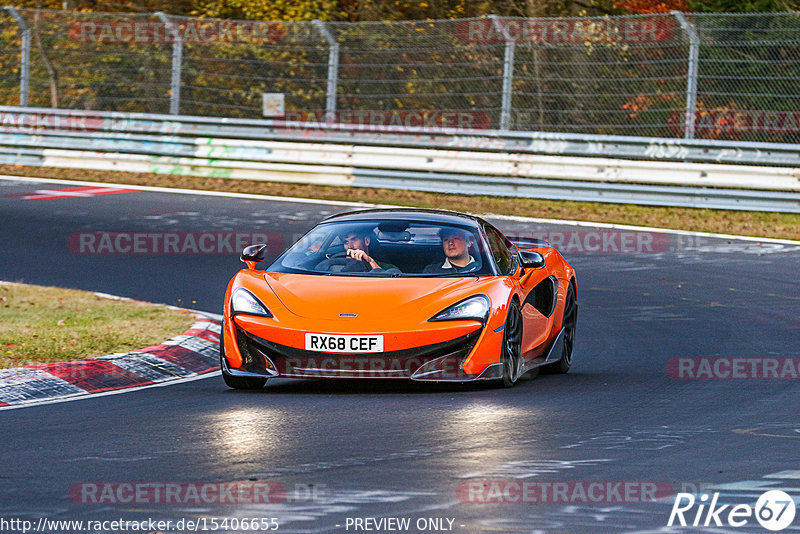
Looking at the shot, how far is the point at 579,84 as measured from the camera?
2147cm

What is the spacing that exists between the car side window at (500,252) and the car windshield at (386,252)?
158 mm

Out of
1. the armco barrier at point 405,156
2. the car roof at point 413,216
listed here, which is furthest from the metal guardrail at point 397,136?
the car roof at point 413,216

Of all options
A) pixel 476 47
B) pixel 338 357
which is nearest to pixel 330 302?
pixel 338 357

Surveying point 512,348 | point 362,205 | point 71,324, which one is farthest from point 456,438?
point 362,205

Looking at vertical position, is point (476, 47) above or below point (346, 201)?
above

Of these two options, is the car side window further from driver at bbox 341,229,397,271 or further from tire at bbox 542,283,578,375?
driver at bbox 341,229,397,271

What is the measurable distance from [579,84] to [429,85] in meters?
2.68

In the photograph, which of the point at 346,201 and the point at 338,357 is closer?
the point at 338,357

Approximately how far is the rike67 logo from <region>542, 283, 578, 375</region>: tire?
13.9 ft

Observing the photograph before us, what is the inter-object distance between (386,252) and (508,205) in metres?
11.8

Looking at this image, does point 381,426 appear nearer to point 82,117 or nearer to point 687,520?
point 687,520

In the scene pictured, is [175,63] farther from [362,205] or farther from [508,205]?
[508,205]

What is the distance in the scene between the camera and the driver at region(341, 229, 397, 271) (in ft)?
31.0

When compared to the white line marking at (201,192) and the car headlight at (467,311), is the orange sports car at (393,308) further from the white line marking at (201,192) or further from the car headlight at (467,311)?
the white line marking at (201,192)
